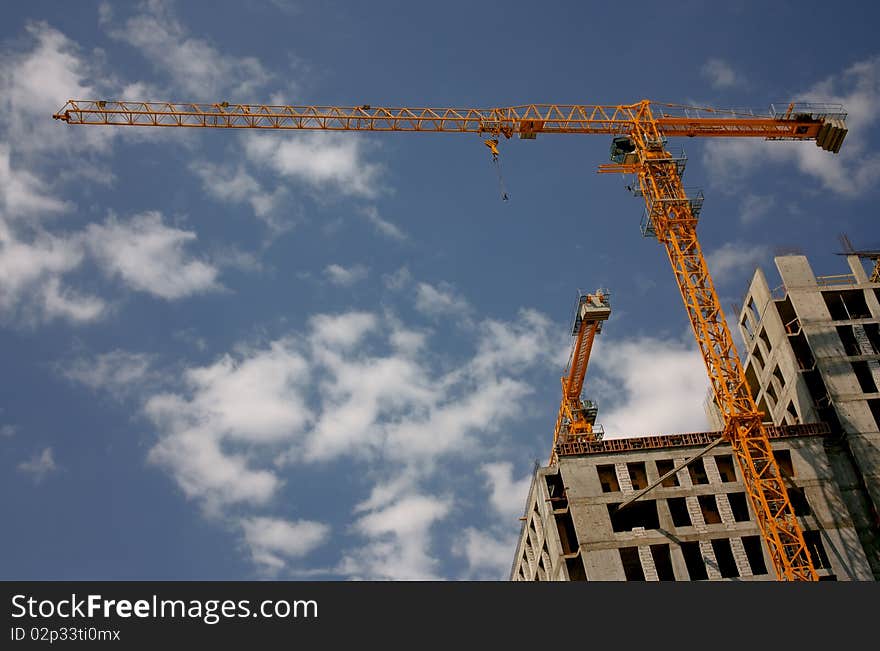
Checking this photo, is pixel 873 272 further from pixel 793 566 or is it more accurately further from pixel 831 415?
pixel 793 566

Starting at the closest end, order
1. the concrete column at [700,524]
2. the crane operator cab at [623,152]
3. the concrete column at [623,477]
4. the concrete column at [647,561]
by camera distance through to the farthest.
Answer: the concrete column at [647,561], the concrete column at [700,524], the concrete column at [623,477], the crane operator cab at [623,152]

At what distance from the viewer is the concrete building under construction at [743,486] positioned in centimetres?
7306

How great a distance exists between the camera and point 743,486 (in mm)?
75562

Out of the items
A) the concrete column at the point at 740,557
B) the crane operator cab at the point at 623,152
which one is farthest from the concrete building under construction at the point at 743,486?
the crane operator cab at the point at 623,152

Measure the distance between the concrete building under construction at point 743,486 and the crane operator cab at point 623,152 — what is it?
49.2 feet

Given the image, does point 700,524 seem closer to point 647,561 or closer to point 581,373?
point 647,561

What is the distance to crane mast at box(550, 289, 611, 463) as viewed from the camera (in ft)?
300

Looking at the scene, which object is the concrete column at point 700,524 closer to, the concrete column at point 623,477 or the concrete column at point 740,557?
the concrete column at point 740,557

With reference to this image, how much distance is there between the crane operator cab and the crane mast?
12.0 metres

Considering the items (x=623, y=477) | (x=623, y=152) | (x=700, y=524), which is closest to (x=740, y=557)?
(x=700, y=524)

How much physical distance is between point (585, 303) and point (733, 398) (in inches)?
757

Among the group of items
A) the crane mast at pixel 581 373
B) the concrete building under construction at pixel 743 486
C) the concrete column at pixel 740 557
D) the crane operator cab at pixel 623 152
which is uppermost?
the crane operator cab at pixel 623 152
